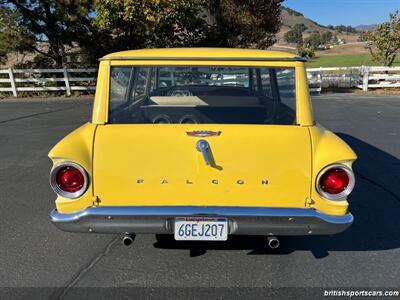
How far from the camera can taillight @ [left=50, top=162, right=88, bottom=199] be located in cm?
261

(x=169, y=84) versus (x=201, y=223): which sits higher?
(x=169, y=84)

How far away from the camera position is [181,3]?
13086mm

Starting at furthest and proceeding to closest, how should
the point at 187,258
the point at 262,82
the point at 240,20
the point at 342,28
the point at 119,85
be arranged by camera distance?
the point at 342,28 → the point at 240,20 → the point at 262,82 → the point at 187,258 → the point at 119,85

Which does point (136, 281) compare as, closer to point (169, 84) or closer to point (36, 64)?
point (169, 84)

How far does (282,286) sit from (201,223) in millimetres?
779

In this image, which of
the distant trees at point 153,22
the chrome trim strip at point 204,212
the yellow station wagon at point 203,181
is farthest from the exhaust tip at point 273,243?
the distant trees at point 153,22

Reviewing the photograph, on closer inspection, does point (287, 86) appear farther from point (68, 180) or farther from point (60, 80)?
point (60, 80)

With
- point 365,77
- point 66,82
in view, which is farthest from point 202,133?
point 365,77

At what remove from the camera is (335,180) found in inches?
103

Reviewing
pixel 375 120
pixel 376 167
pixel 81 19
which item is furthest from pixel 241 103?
pixel 81 19

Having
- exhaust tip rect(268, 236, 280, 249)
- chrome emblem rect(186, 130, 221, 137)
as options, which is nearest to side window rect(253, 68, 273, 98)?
chrome emblem rect(186, 130, 221, 137)

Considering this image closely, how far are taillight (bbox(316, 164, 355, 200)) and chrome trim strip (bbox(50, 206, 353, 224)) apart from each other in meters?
0.15

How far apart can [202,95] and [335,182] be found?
1.37 metres

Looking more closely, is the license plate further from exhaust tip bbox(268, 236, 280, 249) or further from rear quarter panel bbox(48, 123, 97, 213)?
rear quarter panel bbox(48, 123, 97, 213)
